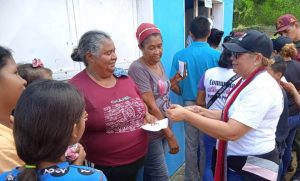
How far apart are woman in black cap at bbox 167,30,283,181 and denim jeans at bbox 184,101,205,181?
1346 millimetres

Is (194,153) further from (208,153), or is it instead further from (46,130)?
(46,130)

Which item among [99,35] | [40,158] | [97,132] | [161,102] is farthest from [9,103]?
[161,102]

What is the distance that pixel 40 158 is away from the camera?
1079 millimetres

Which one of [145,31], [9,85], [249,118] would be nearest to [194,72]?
[145,31]

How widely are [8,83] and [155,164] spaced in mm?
1546

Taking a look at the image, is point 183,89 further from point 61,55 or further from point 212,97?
point 61,55

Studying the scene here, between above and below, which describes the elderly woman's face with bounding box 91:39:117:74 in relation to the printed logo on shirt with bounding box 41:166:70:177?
above

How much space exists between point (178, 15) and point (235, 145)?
7.40 ft

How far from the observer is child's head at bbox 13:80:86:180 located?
105cm

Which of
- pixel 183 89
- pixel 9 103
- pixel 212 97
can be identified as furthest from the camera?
pixel 183 89

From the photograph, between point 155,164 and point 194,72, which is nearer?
point 155,164

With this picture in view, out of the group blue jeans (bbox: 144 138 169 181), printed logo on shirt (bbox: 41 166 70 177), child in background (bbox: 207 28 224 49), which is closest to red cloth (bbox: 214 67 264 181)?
blue jeans (bbox: 144 138 169 181)

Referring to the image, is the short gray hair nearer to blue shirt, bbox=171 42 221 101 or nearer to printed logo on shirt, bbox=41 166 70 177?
printed logo on shirt, bbox=41 166 70 177

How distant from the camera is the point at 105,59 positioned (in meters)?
2.16
